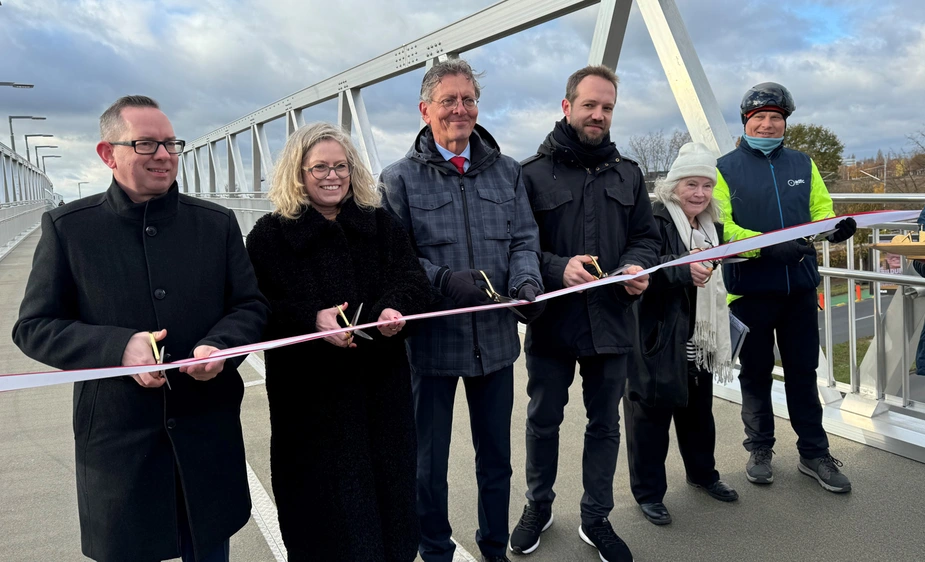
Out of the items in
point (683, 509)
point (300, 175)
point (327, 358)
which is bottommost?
point (683, 509)

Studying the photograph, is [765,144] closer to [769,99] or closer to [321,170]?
[769,99]

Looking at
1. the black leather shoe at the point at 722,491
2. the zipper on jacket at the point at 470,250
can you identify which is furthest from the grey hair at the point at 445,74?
the black leather shoe at the point at 722,491

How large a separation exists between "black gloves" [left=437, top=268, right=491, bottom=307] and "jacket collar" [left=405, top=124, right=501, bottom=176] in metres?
0.43

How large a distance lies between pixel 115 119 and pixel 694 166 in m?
2.35

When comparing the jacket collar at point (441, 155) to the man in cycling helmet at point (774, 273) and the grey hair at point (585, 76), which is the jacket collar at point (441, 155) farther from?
the man in cycling helmet at point (774, 273)

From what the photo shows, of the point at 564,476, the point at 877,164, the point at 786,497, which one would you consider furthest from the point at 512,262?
the point at 877,164

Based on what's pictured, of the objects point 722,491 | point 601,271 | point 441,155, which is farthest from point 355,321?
point 722,491

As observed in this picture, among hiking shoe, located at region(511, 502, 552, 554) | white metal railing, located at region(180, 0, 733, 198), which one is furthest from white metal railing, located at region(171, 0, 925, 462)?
hiking shoe, located at region(511, 502, 552, 554)

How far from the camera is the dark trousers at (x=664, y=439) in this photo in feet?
A: 9.93

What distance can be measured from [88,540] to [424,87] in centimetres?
195

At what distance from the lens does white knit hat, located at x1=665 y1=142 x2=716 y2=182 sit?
290cm

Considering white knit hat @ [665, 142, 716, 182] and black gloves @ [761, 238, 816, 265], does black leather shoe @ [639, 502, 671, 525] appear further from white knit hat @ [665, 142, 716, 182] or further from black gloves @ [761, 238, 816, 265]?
white knit hat @ [665, 142, 716, 182]

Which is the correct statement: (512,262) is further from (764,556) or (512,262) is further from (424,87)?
(764,556)

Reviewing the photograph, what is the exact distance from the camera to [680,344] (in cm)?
288
